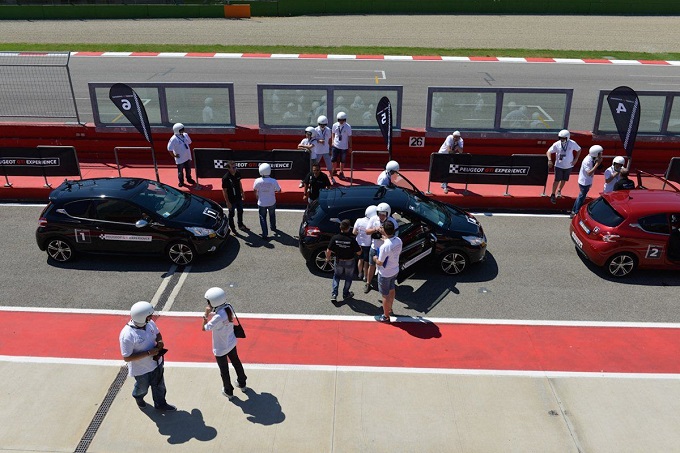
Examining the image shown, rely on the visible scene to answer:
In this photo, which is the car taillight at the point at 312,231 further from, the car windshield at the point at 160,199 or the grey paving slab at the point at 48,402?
the grey paving slab at the point at 48,402

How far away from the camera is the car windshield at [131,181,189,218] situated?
35.2 feet

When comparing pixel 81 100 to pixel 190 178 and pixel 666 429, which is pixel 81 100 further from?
pixel 666 429

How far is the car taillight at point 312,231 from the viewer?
10.3m

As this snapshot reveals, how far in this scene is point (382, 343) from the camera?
8680mm

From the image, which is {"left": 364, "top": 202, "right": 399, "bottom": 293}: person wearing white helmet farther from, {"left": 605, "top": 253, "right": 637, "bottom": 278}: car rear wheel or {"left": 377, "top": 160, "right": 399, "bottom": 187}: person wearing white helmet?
{"left": 605, "top": 253, "right": 637, "bottom": 278}: car rear wheel

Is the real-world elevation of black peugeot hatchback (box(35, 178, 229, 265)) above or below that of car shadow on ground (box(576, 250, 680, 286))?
above

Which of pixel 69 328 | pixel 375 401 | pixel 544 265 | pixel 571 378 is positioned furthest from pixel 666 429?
pixel 69 328

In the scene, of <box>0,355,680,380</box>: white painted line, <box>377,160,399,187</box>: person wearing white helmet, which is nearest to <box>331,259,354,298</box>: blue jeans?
<box>0,355,680,380</box>: white painted line

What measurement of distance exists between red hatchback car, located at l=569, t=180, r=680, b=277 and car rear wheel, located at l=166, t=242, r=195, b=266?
A: 7522 millimetres

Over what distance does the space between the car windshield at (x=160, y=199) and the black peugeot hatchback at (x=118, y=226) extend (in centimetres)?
2

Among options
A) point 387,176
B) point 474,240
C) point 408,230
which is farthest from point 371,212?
point 387,176

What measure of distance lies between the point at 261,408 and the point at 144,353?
66.5 inches

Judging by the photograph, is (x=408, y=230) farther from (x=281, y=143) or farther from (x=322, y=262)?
(x=281, y=143)

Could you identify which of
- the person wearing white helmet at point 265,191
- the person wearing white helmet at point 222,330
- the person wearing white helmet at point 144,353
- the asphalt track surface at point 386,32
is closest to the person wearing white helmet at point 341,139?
the person wearing white helmet at point 265,191
